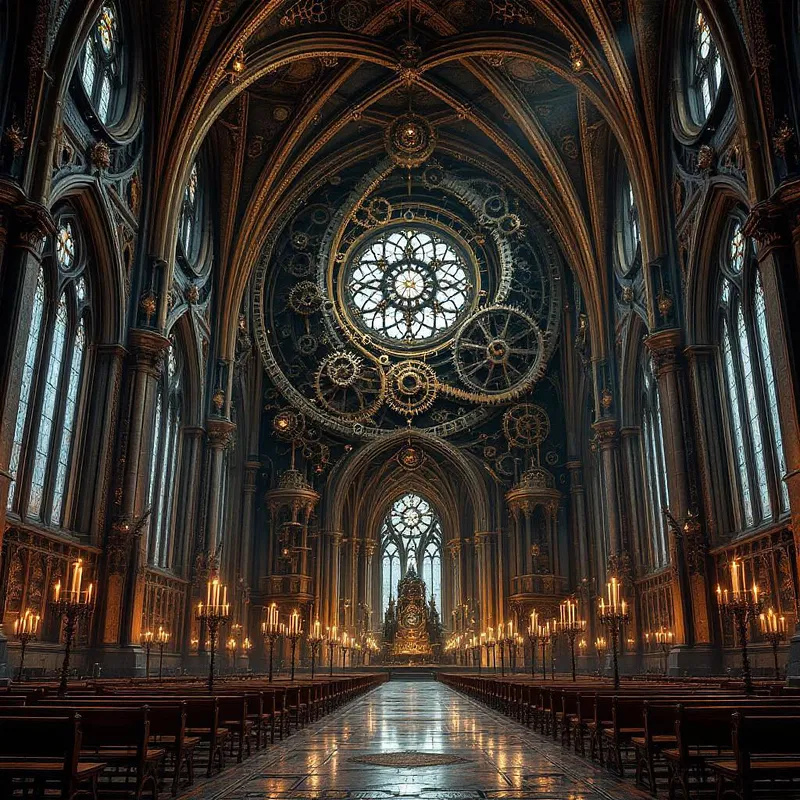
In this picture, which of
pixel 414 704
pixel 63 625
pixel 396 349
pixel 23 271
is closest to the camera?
pixel 23 271

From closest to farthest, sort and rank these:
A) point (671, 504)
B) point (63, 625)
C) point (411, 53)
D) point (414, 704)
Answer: point (63, 625)
point (414, 704)
point (671, 504)
point (411, 53)

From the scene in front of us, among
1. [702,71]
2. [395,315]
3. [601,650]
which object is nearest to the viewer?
[702,71]

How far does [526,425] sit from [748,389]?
1736cm

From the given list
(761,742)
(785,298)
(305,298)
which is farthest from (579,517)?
(761,742)

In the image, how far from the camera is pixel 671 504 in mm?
22438

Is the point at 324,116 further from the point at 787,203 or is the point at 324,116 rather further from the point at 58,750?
the point at 58,750

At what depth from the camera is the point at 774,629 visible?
15742 mm

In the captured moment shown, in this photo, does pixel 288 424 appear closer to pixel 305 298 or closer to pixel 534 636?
pixel 305 298

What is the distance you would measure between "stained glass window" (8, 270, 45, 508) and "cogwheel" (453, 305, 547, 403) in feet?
71.5

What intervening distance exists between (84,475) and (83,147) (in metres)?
8.02

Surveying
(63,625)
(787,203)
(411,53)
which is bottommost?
(63,625)

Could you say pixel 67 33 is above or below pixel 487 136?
below

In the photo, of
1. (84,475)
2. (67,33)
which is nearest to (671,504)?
(84,475)

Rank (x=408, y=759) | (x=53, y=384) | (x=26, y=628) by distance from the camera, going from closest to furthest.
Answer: (x=408, y=759)
(x=26, y=628)
(x=53, y=384)
